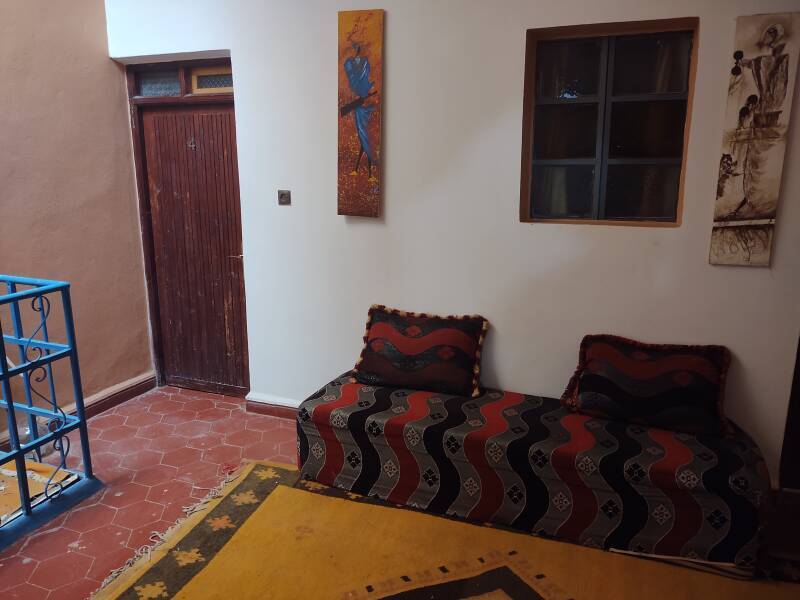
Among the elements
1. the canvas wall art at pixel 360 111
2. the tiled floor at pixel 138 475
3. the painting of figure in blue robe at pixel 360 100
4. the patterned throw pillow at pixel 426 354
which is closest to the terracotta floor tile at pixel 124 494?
the tiled floor at pixel 138 475

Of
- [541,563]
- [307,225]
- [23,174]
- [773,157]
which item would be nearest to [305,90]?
[307,225]

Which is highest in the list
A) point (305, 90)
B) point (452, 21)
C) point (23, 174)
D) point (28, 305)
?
A: point (452, 21)

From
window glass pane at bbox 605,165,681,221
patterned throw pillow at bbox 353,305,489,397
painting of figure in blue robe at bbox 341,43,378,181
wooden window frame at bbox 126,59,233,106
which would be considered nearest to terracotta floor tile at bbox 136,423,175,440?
patterned throw pillow at bbox 353,305,489,397

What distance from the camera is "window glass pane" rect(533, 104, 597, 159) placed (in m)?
2.72

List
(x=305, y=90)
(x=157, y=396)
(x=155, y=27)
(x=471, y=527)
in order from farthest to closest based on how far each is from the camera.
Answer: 1. (x=157, y=396)
2. (x=155, y=27)
3. (x=305, y=90)
4. (x=471, y=527)

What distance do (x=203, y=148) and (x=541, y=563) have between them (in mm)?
3048

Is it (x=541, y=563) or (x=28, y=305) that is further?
(x=28, y=305)

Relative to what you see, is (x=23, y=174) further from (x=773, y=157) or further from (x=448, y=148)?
(x=773, y=157)

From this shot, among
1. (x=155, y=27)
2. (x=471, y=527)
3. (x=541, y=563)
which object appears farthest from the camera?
(x=155, y=27)

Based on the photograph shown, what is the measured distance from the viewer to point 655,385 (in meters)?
2.46

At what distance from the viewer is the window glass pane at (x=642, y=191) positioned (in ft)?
8.65

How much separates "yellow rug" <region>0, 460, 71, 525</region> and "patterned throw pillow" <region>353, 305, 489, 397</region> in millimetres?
1611

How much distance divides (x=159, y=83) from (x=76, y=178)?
2.67 ft

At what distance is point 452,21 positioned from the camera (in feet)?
8.83
